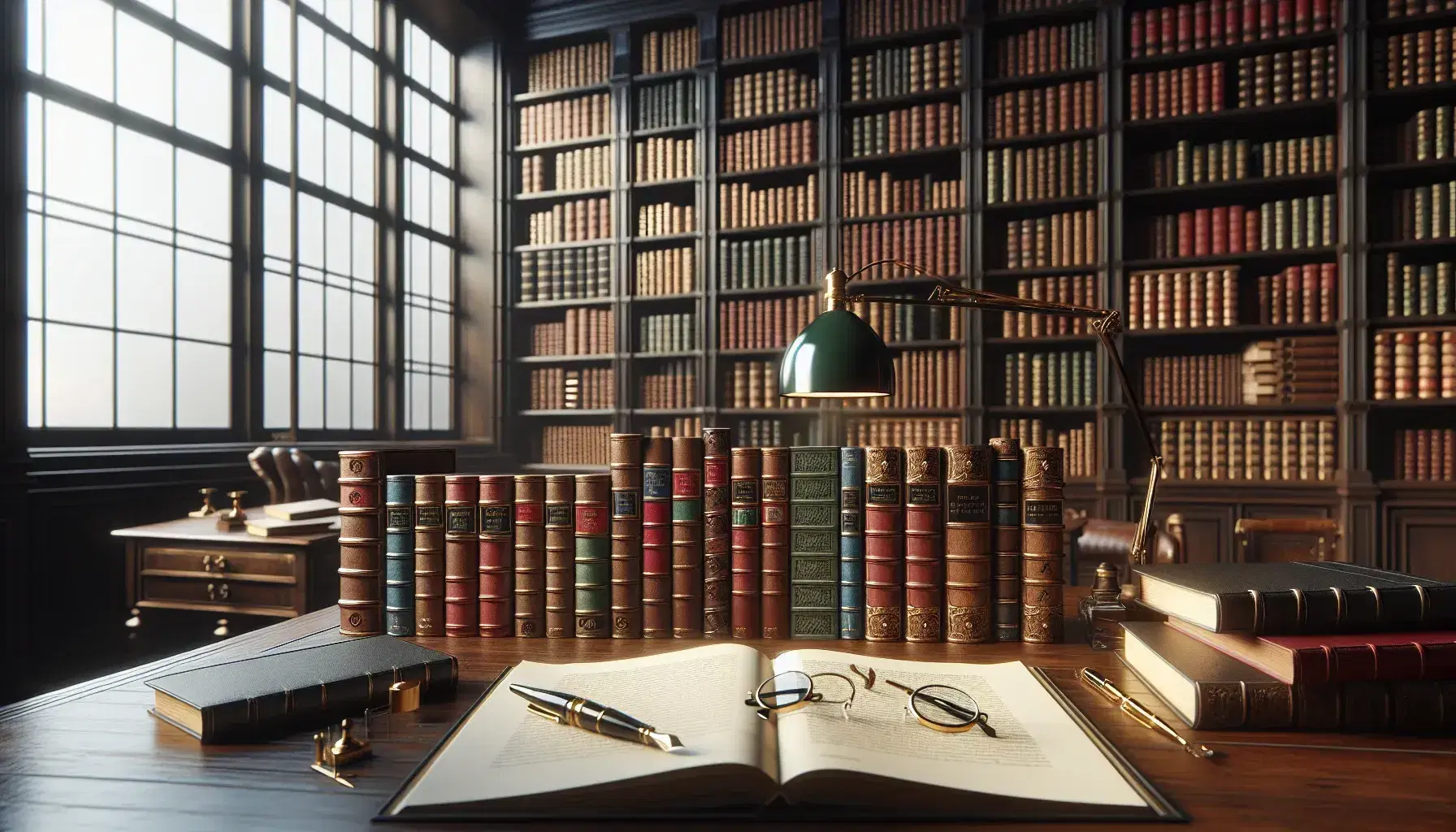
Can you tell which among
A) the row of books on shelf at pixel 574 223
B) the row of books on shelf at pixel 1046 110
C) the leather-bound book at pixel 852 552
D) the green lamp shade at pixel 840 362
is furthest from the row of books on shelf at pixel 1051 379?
the leather-bound book at pixel 852 552

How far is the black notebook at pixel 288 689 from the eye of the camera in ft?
2.95

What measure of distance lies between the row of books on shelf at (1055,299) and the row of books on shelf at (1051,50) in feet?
3.39

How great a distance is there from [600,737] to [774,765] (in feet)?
0.61

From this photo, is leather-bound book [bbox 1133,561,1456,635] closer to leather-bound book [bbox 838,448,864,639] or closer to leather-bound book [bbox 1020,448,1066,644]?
leather-bound book [bbox 1020,448,1066,644]

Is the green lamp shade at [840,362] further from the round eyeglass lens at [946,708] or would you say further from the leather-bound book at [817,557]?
the round eyeglass lens at [946,708]

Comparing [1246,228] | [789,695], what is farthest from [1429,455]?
[789,695]

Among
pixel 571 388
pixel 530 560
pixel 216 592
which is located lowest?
pixel 216 592

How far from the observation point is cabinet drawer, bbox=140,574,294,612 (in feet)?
8.55

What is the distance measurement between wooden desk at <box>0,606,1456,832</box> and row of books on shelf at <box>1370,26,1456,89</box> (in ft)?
13.8

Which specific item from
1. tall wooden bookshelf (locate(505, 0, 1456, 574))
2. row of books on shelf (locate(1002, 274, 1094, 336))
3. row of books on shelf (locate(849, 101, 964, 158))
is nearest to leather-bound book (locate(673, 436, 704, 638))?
tall wooden bookshelf (locate(505, 0, 1456, 574))

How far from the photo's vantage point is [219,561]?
2.64 metres

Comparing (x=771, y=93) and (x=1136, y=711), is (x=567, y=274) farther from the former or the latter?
(x=1136, y=711)

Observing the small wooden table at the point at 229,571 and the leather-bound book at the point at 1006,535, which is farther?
the small wooden table at the point at 229,571

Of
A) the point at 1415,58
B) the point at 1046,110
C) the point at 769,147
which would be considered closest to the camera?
the point at 1415,58
